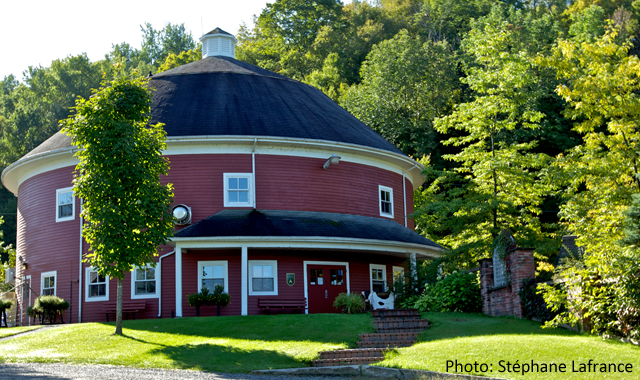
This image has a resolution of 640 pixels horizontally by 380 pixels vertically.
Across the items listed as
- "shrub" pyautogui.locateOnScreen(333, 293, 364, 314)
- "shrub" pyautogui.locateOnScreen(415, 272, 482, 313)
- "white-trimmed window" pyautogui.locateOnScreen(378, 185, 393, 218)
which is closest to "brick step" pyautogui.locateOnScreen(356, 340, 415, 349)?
"shrub" pyautogui.locateOnScreen(415, 272, 482, 313)

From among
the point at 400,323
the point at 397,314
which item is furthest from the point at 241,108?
the point at 400,323

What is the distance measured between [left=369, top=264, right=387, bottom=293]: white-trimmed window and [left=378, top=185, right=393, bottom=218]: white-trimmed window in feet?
7.94

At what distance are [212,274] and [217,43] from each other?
14545 millimetres

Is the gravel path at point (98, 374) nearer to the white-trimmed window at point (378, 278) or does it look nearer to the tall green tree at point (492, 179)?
the tall green tree at point (492, 179)

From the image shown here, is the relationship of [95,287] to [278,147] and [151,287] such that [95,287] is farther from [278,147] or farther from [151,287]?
[278,147]

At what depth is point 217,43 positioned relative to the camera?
1291 inches

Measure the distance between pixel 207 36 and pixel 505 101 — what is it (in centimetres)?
1580

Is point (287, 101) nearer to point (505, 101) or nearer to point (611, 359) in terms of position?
point (505, 101)

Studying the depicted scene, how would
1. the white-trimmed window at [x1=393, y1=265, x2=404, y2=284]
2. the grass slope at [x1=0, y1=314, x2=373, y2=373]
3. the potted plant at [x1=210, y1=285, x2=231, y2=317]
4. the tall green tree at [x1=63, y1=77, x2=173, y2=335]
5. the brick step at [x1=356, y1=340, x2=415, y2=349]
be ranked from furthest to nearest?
the white-trimmed window at [x1=393, y1=265, x2=404, y2=284], the potted plant at [x1=210, y1=285, x2=231, y2=317], the tall green tree at [x1=63, y1=77, x2=173, y2=335], the brick step at [x1=356, y1=340, x2=415, y2=349], the grass slope at [x1=0, y1=314, x2=373, y2=373]

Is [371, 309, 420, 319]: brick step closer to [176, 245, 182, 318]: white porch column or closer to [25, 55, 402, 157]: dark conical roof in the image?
[176, 245, 182, 318]: white porch column

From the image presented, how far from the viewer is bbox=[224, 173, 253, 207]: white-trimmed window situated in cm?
2361

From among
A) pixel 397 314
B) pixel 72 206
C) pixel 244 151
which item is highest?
pixel 244 151

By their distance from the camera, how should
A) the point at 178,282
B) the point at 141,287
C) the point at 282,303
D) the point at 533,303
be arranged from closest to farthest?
1. the point at 533,303
2. the point at 178,282
3. the point at 282,303
4. the point at 141,287

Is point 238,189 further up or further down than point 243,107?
further down
